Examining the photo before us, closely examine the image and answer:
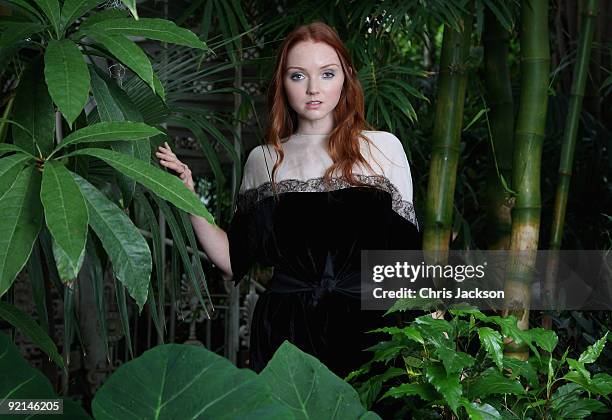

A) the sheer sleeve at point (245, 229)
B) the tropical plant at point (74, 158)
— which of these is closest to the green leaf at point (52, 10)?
the tropical plant at point (74, 158)

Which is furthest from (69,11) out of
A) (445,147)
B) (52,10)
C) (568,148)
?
(568,148)

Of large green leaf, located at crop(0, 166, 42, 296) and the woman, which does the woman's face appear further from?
large green leaf, located at crop(0, 166, 42, 296)

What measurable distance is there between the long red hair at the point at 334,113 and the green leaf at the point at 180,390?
3.43 ft

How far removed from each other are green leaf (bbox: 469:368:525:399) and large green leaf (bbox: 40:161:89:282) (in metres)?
0.49

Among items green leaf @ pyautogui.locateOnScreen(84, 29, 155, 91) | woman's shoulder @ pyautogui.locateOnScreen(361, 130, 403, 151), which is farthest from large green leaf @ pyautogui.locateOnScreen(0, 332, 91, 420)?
woman's shoulder @ pyautogui.locateOnScreen(361, 130, 403, 151)

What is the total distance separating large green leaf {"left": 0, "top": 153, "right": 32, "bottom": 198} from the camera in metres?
0.73

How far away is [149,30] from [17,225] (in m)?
0.31

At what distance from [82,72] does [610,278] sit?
164 centimetres

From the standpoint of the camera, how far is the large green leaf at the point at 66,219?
0.67m

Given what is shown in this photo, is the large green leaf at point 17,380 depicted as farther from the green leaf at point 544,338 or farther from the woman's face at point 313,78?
the woman's face at point 313,78

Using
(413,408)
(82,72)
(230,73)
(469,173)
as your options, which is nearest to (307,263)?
Result: (413,408)

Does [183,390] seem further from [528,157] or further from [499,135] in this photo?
[499,135]

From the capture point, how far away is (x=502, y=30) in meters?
2.61

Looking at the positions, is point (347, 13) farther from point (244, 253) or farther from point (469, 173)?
point (469, 173)
